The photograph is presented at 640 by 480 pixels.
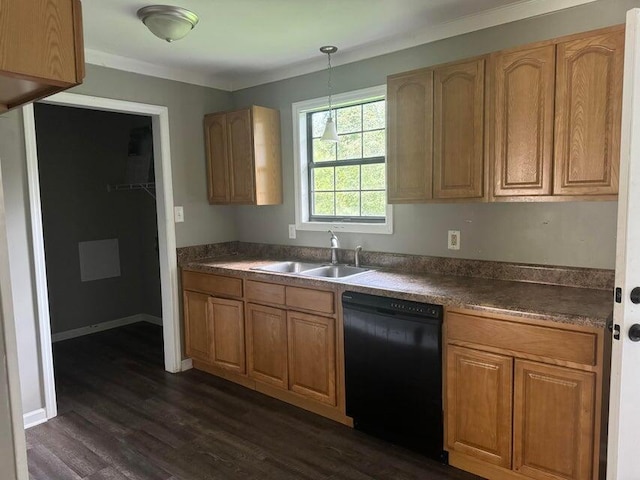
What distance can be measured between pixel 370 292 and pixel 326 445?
909 mm

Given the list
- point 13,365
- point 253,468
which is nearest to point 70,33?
point 13,365

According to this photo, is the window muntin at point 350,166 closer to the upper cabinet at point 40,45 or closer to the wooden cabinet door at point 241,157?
the wooden cabinet door at point 241,157

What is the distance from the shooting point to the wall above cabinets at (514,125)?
80.9 inches

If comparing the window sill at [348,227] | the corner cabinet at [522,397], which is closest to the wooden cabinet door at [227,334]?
the window sill at [348,227]

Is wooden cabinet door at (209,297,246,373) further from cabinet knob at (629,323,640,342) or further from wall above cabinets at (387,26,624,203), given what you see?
cabinet knob at (629,323,640,342)

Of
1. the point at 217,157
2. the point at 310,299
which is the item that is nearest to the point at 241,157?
the point at 217,157

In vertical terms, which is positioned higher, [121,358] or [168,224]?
[168,224]

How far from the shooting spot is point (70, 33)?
117 cm

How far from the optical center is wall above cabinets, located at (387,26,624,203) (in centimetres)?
205

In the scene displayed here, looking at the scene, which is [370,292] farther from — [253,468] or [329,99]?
[329,99]

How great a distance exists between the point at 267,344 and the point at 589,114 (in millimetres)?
2316

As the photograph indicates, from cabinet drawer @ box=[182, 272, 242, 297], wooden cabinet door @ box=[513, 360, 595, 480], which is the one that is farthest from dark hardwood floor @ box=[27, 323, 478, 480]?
cabinet drawer @ box=[182, 272, 242, 297]

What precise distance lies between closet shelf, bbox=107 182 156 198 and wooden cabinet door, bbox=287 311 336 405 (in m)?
2.52

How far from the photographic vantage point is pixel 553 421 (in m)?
2.01
